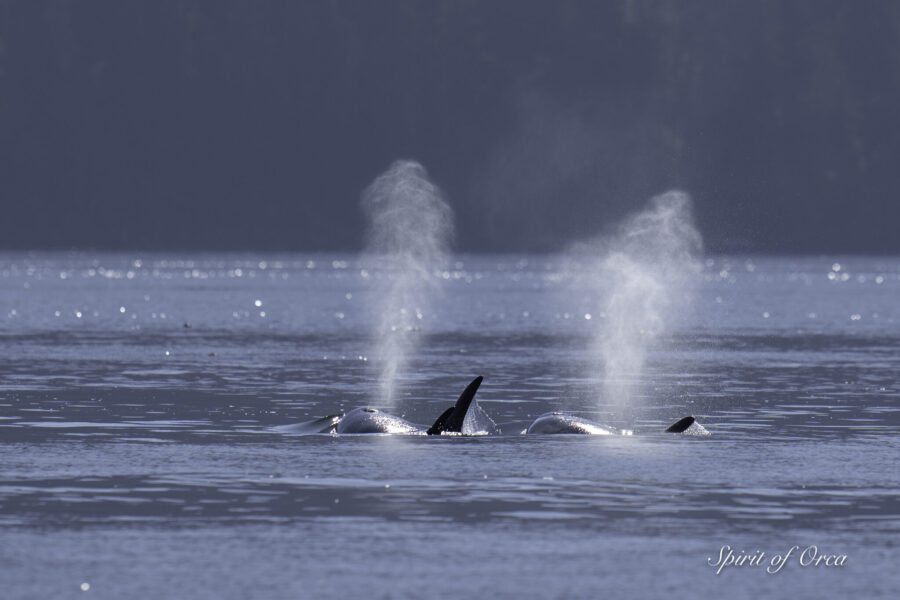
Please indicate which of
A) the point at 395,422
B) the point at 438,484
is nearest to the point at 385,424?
the point at 395,422

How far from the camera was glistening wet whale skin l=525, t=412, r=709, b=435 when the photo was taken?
123ft

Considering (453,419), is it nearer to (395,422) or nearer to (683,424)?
(395,422)

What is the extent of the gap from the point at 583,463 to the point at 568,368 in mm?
29319

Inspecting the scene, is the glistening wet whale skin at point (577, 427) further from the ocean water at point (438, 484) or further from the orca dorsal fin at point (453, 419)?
the orca dorsal fin at point (453, 419)

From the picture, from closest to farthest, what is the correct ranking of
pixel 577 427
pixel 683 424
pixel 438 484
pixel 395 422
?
pixel 438 484
pixel 683 424
pixel 577 427
pixel 395 422

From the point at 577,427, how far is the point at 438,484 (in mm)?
8456

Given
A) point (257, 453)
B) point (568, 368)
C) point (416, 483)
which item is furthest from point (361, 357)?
point (416, 483)

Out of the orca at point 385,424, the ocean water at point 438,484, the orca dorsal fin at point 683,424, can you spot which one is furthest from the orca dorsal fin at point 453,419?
the orca dorsal fin at point 683,424

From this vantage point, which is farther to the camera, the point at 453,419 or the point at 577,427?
the point at 577,427

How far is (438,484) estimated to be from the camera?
1169 inches

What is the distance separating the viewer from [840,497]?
93.0ft

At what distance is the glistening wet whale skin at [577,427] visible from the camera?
3762cm

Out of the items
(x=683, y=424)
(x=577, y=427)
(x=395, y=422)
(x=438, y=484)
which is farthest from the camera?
(x=395, y=422)

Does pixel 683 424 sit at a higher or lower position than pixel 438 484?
higher
